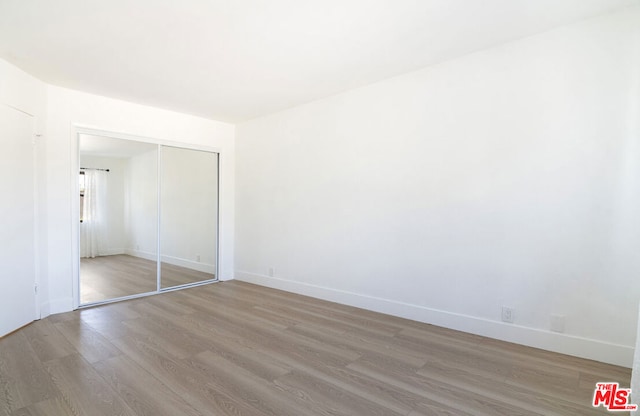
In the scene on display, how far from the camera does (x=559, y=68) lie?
8.87 feet

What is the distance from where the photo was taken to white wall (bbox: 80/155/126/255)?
427 centimetres

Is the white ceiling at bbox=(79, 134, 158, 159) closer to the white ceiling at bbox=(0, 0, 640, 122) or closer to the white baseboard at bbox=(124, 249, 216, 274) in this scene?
the white ceiling at bbox=(0, 0, 640, 122)

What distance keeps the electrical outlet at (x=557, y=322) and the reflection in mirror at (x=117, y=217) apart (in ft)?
15.4

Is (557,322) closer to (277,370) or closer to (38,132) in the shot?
(277,370)

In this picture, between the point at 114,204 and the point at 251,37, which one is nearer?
the point at 251,37

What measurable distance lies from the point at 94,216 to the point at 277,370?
330cm

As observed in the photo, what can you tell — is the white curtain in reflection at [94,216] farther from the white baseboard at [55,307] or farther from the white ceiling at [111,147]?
the white baseboard at [55,307]

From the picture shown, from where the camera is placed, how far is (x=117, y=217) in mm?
4414

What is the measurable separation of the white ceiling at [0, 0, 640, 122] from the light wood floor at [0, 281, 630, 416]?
8.59ft

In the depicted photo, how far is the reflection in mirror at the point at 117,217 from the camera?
407 centimetres

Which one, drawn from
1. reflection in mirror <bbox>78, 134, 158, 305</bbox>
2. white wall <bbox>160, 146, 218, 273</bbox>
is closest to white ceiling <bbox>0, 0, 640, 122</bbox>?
reflection in mirror <bbox>78, 134, 158, 305</bbox>

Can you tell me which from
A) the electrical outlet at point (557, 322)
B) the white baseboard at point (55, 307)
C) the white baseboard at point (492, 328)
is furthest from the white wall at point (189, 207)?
the electrical outlet at point (557, 322)

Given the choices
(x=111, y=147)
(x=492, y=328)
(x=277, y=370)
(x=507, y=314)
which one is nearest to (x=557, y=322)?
(x=507, y=314)

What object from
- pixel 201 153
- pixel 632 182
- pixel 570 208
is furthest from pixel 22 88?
pixel 632 182
